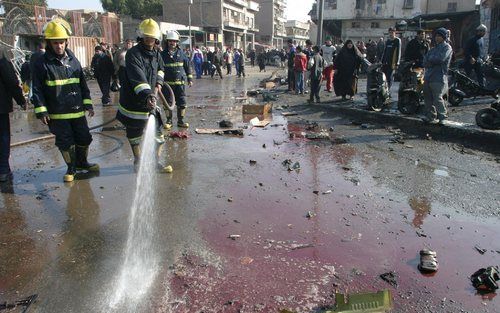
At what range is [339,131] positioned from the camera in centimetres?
842

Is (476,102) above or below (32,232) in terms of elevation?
above

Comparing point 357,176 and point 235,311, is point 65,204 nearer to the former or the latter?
point 235,311

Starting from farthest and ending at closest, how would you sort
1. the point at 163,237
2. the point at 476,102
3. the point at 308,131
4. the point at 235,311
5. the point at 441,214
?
the point at 476,102
the point at 308,131
the point at 441,214
the point at 163,237
the point at 235,311

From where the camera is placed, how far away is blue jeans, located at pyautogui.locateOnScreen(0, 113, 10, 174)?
17.3 ft

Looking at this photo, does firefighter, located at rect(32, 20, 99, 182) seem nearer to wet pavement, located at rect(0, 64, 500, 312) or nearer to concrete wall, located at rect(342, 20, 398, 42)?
wet pavement, located at rect(0, 64, 500, 312)

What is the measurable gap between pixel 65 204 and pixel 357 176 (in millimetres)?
3756

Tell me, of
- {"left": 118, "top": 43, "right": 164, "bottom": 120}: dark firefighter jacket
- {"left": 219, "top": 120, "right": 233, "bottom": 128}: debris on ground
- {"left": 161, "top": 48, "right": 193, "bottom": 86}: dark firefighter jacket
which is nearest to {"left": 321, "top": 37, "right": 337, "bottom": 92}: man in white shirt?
{"left": 219, "top": 120, "right": 233, "bottom": 128}: debris on ground

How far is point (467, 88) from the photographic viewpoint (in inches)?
380

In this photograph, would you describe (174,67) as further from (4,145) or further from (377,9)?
(377,9)

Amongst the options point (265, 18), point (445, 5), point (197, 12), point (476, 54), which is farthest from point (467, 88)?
point (265, 18)

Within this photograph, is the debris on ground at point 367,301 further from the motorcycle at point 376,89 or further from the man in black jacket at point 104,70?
the man in black jacket at point 104,70

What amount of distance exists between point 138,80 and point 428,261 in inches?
152

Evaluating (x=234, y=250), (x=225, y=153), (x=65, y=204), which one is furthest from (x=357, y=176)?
(x=65, y=204)

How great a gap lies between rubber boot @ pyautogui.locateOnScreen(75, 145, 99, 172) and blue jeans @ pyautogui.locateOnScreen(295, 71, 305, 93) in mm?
9759
